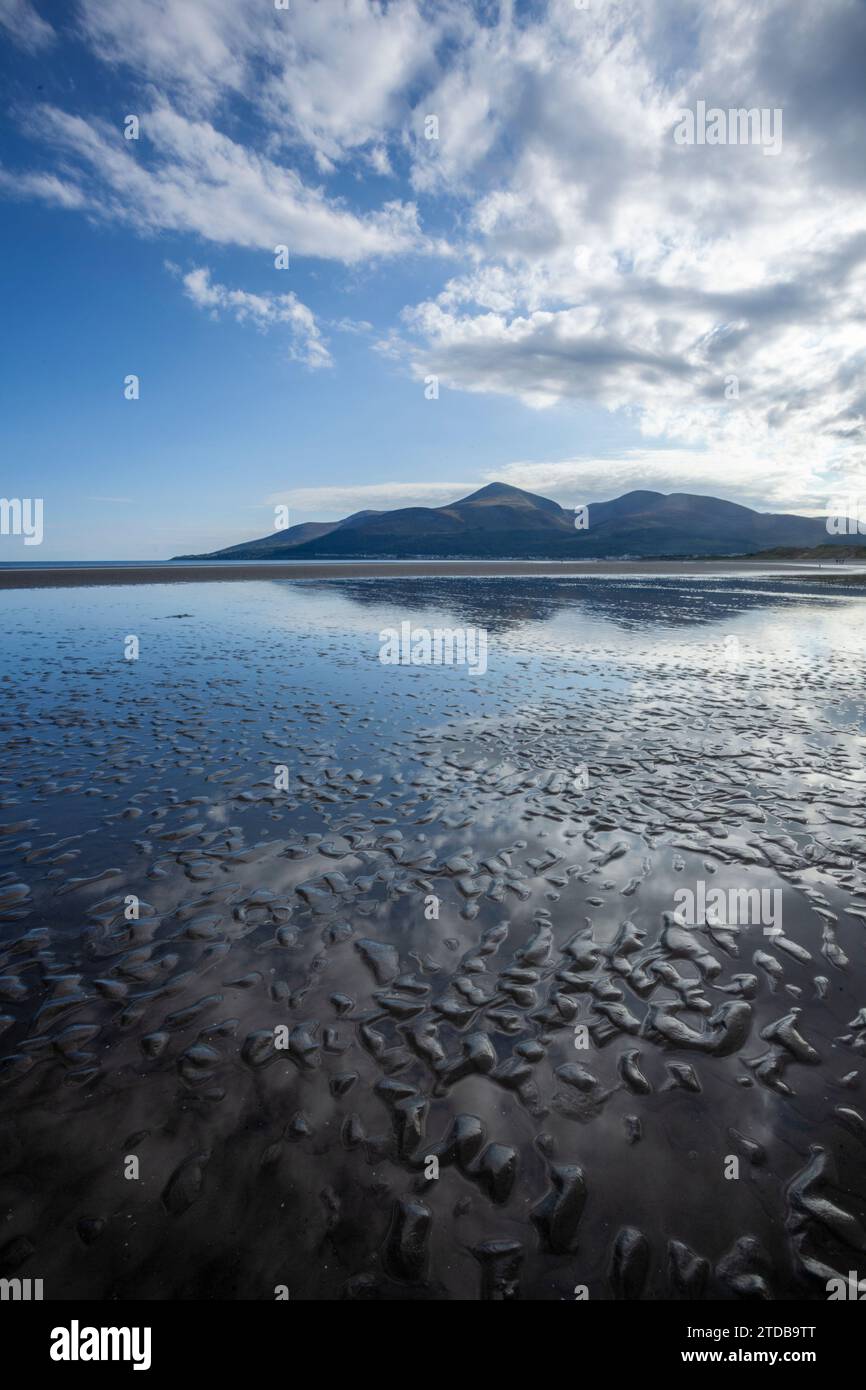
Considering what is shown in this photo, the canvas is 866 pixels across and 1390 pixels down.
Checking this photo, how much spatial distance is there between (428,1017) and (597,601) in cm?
4942

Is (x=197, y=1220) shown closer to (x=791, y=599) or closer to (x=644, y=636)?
(x=644, y=636)

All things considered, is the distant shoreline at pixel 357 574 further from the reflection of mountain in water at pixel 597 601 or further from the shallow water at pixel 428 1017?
the shallow water at pixel 428 1017

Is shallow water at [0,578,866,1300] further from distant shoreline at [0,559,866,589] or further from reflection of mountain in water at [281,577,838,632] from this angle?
distant shoreline at [0,559,866,589]

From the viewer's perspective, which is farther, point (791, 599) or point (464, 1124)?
point (791, 599)

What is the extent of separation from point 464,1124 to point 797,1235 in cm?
244

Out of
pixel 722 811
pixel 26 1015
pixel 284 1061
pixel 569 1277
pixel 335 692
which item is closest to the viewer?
pixel 569 1277

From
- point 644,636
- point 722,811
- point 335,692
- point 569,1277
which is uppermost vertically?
point 644,636

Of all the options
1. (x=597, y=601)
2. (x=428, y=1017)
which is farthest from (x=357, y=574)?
(x=428, y=1017)

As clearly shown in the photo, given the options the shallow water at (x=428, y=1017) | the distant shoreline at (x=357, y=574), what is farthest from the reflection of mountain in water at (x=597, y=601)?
the shallow water at (x=428, y=1017)

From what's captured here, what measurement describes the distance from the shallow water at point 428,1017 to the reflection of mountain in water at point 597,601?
24111 millimetres

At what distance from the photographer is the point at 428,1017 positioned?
5.92m

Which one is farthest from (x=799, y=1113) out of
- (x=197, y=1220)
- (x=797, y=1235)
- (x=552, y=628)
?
(x=552, y=628)

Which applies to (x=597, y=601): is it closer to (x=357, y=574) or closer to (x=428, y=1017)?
(x=428, y=1017)

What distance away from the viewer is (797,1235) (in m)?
4.00
